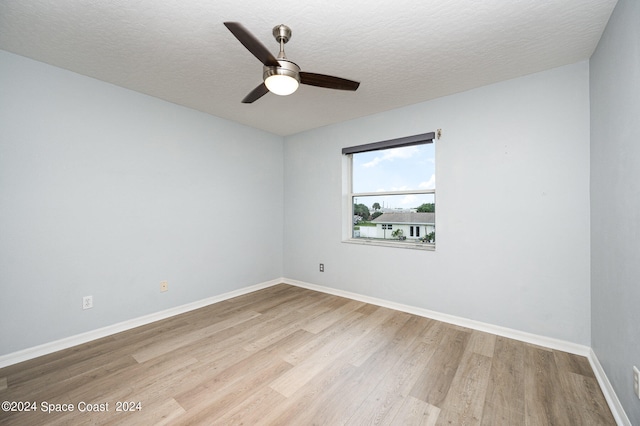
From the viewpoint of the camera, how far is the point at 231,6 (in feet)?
5.36

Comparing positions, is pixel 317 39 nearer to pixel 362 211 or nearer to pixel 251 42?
pixel 251 42

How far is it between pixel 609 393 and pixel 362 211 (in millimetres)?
2785

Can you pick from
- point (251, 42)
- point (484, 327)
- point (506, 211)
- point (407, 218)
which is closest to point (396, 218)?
point (407, 218)

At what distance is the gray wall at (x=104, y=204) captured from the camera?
2.15 m

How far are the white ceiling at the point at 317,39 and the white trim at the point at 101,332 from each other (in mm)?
2438

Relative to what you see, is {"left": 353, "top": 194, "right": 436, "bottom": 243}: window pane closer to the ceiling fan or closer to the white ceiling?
the white ceiling

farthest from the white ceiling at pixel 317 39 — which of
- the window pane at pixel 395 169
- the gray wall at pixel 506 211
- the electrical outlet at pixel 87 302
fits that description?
the electrical outlet at pixel 87 302

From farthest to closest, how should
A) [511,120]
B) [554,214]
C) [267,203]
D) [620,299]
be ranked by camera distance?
[267,203] → [511,120] → [554,214] → [620,299]

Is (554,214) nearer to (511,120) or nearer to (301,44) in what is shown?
(511,120)

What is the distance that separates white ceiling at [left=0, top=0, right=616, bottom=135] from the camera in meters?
1.65

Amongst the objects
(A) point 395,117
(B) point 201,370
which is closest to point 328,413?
Result: (B) point 201,370

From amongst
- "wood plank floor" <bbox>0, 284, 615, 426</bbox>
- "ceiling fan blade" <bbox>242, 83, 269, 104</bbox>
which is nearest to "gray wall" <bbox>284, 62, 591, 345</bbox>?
"wood plank floor" <bbox>0, 284, 615, 426</bbox>

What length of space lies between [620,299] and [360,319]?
6.74 feet

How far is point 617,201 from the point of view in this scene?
1.62m
